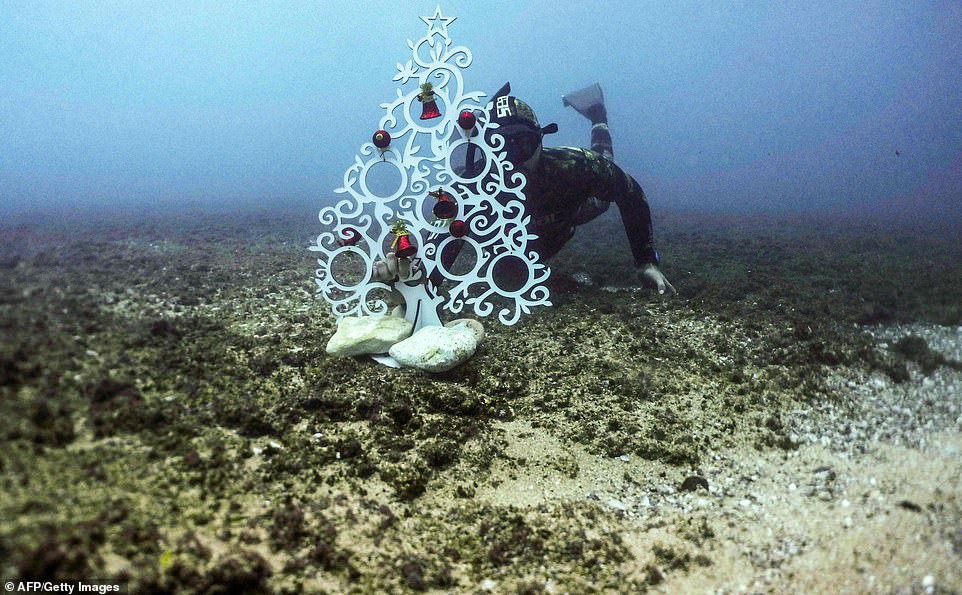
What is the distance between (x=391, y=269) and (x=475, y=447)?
174 cm

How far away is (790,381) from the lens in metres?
3.39

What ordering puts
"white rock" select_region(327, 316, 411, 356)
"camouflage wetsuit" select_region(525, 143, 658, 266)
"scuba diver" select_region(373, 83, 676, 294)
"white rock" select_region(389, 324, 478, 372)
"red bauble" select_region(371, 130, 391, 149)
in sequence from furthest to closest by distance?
"camouflage wetsuit" select_region(525, 143, 658, 266)
"scuba diver" select_region(373, 83, 676, 294)
"red bauble" select_region(371, 130, 391, 149)
"white rock" select_region(327, 316, 411, 356)
"white rock" select_region(389, 324, 478, 372)

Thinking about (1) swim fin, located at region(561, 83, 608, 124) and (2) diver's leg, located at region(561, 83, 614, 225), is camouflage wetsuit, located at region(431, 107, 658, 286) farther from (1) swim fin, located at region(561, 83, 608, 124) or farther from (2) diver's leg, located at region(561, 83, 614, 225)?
(1) swim fin, located at region(561, 83, 608, 124)

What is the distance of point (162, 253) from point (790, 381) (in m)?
6.53

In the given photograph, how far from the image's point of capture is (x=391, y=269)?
158 inches

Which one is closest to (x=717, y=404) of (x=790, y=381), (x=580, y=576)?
(x=790, y=381)

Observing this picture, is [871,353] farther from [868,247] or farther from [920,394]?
[868,247]

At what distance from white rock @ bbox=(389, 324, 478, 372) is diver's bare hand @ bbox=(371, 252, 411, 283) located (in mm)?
502

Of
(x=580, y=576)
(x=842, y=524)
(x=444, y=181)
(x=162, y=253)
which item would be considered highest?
(x=444, y=181)

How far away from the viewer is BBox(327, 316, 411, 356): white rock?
12.5ft

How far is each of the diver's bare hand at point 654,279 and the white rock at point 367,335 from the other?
9.87 ft

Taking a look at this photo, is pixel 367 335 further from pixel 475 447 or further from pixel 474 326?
pixel 475 447

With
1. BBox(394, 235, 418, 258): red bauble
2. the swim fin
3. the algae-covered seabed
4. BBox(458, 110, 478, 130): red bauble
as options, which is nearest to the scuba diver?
BBox(458, 110, 478, 130): red bauble

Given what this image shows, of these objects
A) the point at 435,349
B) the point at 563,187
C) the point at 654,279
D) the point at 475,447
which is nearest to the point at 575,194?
the point at 563,187
